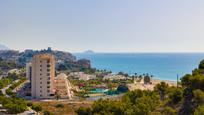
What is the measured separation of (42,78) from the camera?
198 feet

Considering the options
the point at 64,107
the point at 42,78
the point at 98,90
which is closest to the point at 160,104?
the point at 64,107

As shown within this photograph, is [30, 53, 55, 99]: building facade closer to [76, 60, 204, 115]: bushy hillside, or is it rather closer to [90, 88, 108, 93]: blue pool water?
[90, 88, 108, 93]: blue pool water

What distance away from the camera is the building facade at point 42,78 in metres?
59.7

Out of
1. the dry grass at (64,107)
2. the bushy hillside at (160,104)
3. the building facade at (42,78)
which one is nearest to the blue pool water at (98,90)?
the building facade at (42,78)

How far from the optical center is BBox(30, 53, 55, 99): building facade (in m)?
59.7

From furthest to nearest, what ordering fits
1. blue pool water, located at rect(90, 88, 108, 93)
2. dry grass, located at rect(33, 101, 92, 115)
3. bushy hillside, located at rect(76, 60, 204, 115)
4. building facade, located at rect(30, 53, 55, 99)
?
1. blue pool water, located at rect(90, 88, 108, 93)
2. building facade, located at rect(30, 53, 55, 99)
3. dry grass, located at rect(33, 101, 92, 115)
4. bushy hillside, located at rect(76, 60, 204, 115)

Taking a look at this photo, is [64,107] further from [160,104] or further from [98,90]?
[98,90]

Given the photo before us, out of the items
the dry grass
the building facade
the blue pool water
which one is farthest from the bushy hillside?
the blue pool water

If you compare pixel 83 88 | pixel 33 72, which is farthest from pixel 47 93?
pixel 83 88

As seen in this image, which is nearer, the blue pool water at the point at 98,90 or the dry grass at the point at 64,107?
the dry grass at the point at 64,107

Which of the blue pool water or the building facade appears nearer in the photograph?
the building facade

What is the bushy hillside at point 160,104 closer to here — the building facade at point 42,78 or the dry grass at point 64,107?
the dry grass at point 64,107

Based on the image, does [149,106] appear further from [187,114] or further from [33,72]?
[33,72]

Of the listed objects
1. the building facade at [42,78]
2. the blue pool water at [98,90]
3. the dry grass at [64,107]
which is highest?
the building facade at [42,78]
